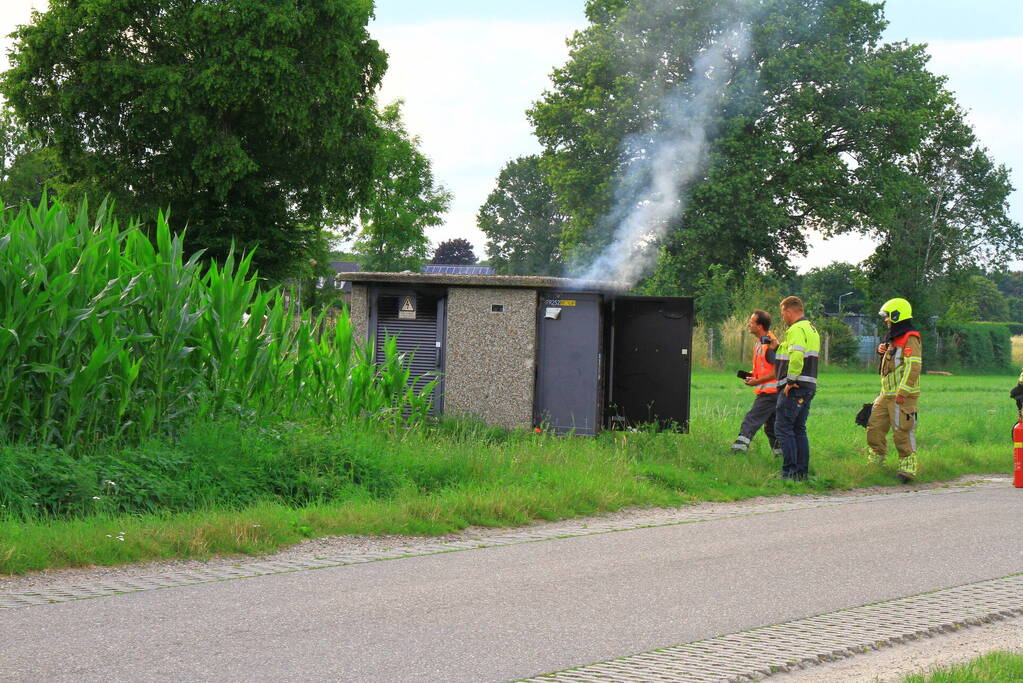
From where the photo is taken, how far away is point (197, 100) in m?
36.5

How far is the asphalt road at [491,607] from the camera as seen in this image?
5309 millimetres

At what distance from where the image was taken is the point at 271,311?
11508mm

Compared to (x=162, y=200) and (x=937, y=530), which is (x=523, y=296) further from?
(x=162, y=200)

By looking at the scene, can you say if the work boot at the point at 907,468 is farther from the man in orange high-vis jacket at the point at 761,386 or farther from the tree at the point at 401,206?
the tree at the point at 401,206

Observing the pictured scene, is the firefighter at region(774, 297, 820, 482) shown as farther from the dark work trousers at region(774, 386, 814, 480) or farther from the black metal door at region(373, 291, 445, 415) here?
the black metal door at region(373, 291, 445, 415)

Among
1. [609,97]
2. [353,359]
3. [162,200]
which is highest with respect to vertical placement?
[609,97]

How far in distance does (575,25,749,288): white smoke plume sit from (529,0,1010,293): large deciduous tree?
0.42 meters

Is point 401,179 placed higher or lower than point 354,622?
higher

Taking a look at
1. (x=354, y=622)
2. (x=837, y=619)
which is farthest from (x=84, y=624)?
(x=837, y=619)

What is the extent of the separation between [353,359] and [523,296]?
2.05m

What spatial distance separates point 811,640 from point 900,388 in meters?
8.49

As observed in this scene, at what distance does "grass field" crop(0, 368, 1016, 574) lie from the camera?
25.7 ft

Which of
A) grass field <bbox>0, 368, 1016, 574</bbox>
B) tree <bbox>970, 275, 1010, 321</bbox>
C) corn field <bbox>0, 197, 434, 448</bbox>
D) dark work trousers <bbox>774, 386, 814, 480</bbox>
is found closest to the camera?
grass field <bbox>0, 368, 1016, 574</bbox>

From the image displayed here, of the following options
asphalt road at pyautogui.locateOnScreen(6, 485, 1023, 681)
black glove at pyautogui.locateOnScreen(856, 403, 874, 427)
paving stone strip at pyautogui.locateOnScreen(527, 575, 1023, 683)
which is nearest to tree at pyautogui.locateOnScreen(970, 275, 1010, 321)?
black glove at pyautogui.locateOnScreen(856, 403, 874, 427)
